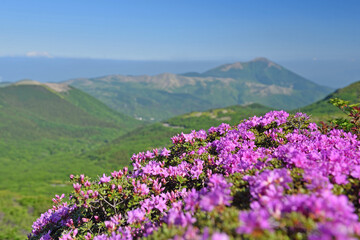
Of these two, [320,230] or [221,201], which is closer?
[320,230]

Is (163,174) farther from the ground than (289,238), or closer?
closer

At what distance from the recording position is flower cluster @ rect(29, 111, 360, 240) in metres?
3.11

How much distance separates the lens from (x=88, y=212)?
6.84m

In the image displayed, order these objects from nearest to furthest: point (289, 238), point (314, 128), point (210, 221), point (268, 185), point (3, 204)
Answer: point (289, 238)
point (210, 221)
point (268, 185)
point (314, 128)
point (3, 204)

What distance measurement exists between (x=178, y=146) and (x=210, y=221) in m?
5.18

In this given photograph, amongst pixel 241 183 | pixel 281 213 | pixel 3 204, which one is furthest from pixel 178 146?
pixel 3 204

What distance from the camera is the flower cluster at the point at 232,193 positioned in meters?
3.11

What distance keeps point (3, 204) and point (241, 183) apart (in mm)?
83424

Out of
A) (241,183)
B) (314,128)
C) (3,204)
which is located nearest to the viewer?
(241,183)

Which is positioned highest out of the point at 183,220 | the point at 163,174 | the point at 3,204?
the point at 183,220

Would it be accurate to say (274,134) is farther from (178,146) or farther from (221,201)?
(221,201)

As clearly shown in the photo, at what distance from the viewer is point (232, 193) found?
4.49m

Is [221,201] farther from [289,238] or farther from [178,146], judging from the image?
[178,146]

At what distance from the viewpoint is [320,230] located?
2.70 meters
